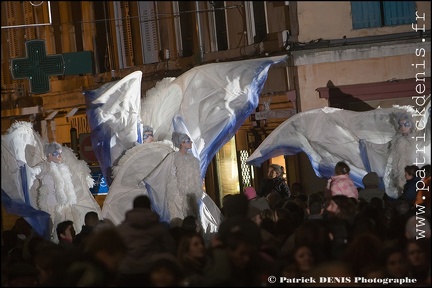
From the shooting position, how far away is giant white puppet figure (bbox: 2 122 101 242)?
694 inches

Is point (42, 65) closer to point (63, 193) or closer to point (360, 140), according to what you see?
point (63, 193)

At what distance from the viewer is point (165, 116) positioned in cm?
1920

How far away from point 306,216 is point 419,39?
710 centimetres

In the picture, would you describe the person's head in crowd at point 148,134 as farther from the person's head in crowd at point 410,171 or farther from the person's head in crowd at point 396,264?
the person's head in crowd at point 396,264

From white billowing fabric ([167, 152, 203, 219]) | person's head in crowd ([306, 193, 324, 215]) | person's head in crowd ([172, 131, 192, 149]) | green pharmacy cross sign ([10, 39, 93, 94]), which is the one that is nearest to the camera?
person's head in crowd ([306, 193, 324, 215])

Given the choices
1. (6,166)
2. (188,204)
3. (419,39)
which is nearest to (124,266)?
(188,204)

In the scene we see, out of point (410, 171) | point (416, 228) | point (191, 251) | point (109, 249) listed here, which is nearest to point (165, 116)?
point (410, 171)

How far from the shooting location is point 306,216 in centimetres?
1507

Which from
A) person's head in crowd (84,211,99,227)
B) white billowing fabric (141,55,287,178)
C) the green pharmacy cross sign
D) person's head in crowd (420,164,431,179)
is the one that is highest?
the green pharmacy cross sign

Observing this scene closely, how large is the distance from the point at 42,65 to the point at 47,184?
320 centimetres

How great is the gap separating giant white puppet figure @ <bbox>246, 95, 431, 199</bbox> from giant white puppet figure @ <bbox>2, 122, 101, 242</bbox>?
2.87m

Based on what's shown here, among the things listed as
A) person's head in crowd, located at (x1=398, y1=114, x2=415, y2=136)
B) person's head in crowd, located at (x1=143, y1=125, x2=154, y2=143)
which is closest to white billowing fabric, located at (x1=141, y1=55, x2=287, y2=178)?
person's head in crowd, located at (x1=143, y1=125, x2=154, y2=143)

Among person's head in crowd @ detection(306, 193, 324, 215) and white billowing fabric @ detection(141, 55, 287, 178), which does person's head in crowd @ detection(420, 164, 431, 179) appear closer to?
person's head in crowd @ detection(306, 193, 324, 215)

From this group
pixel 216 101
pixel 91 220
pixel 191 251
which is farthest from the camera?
pixel 216 101
